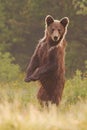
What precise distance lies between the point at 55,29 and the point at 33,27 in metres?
20.0

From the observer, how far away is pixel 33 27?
29.8 metres

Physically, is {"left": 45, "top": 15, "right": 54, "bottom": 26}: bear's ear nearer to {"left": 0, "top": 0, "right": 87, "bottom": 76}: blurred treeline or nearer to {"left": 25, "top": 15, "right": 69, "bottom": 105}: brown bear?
{"left": 25, "top": 15, "right": 69, "bottom": 105}: brown bear

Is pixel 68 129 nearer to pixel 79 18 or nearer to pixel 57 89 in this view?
pixel 57 89

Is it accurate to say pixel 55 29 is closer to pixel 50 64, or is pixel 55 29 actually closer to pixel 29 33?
pixel 50 64

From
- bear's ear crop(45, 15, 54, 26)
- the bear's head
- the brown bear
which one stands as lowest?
the brown bear

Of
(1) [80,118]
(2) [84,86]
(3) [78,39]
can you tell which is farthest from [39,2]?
(1) [80,118]

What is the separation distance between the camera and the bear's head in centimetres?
965

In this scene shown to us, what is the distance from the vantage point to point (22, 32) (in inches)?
1160

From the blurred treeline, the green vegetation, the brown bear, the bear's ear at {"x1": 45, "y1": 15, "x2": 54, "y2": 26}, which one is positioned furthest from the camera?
the blurred treeline

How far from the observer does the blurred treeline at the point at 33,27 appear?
2789cm

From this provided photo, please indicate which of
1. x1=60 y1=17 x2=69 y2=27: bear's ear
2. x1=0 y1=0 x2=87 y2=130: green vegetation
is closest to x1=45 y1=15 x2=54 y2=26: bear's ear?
x1=60 y1=17 x2=69 y2=27: bear's ear

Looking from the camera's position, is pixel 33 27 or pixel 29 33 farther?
pixel 29 33

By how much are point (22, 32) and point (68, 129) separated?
22.4m

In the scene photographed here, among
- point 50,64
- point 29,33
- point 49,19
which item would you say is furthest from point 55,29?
point 29,33
